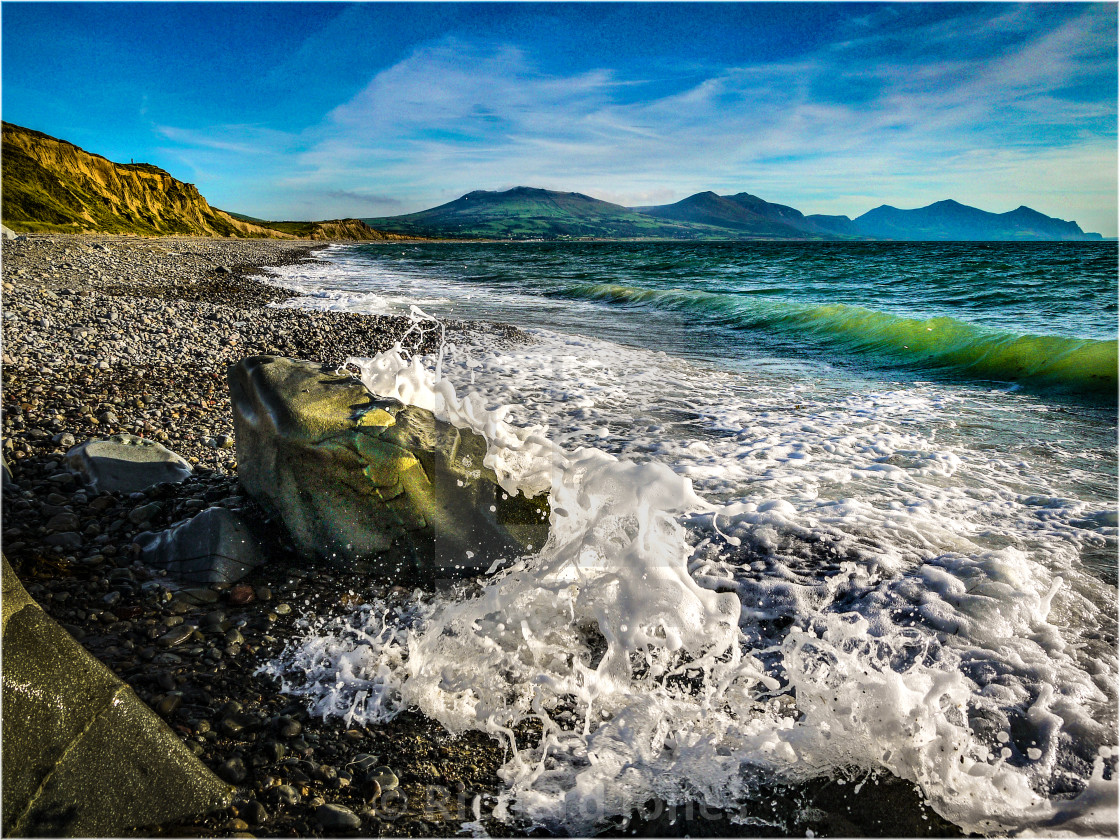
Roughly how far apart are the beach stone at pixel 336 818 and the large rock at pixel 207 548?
5.18 feet

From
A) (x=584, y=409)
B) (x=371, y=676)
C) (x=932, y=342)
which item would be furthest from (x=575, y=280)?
(x=371, y=676)

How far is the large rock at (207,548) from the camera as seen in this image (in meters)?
3.06

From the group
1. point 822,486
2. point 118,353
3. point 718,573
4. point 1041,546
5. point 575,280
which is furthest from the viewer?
point 575,280

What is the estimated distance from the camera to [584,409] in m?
6.48

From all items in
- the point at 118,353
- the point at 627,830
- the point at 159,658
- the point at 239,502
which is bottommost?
the point at 627,830

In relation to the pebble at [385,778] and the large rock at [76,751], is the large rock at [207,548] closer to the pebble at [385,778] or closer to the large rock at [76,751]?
the large rock at [76,751]

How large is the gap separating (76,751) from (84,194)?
67.4 metres

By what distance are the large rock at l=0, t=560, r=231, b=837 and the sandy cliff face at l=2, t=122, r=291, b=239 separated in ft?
157

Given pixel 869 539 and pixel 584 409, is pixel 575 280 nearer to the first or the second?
pixel 584 409

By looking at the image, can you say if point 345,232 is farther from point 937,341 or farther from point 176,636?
point 176,636

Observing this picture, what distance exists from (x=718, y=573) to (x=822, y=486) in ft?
5.45

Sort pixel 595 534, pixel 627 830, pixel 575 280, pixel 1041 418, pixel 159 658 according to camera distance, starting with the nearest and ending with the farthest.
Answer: pixel 627 830
pixel 159 658
pixel 595 534
pixel 1041 418
pixel 575 280

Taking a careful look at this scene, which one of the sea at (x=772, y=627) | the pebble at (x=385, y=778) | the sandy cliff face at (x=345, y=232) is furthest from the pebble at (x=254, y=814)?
the sandy cliff face at (x=345, y=232)

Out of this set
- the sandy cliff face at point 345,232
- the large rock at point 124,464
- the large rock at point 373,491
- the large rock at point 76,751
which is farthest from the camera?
the sandy cliff face at point 345,232
